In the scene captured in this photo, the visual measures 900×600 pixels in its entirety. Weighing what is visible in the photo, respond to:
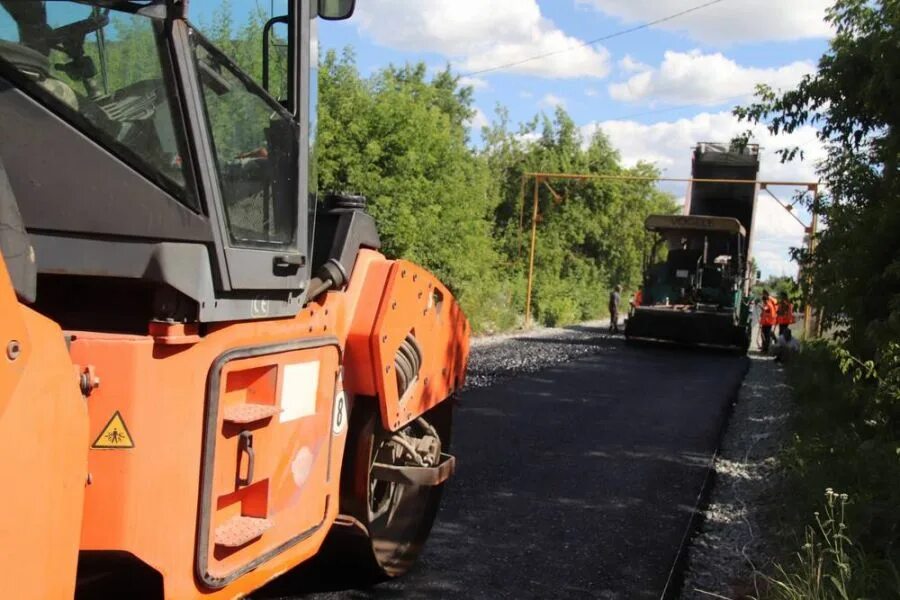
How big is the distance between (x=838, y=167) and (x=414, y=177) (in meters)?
9.20

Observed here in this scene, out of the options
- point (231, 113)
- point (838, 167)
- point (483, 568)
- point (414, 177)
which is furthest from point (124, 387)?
point (414, 177)

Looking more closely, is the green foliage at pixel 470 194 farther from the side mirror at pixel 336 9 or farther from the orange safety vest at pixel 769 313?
the side mirror at pixel 336 9

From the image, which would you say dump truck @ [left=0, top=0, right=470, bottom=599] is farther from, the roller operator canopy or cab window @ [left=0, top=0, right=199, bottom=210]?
the roller operator canopy

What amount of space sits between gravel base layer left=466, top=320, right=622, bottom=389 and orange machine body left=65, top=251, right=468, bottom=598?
7.70m

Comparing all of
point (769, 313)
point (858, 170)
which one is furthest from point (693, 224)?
point (858, 170)

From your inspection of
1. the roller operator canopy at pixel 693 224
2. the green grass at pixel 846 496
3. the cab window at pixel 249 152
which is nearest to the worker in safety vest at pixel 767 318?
the roller operator canopy at pixel 693 224

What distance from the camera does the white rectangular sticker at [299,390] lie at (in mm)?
2826

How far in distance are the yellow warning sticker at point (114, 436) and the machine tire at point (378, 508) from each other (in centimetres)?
160

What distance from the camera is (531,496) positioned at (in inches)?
243

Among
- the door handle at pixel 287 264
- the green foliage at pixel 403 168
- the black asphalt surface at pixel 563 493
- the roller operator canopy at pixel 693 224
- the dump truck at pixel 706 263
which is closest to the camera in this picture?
the door handle at pixel 287 264

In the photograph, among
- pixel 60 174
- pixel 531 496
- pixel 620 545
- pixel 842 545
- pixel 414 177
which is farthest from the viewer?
pixel 414 177

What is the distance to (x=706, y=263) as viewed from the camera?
Result: 2002 centimetres

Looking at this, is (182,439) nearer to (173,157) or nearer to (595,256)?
(173,157)

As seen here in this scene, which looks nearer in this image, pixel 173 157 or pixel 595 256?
pixel 173 157
